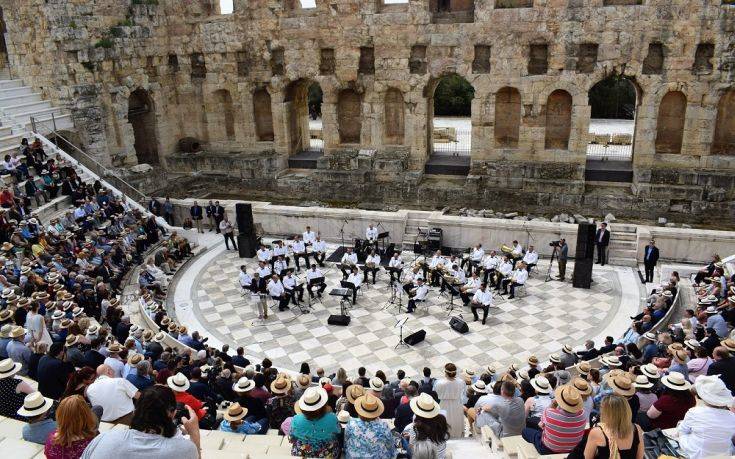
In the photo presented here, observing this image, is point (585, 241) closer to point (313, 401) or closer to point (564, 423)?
point (564, 423)

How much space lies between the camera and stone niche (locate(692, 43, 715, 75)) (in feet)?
72.4

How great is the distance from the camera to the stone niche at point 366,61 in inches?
1033

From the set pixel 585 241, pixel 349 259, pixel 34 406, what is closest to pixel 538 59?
pixel 585 241

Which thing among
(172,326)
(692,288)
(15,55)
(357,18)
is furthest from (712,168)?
(15,55)

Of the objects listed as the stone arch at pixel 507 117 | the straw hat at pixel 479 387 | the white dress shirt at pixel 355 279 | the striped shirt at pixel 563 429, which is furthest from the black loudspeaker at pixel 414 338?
the stone arch at pixel 507 117

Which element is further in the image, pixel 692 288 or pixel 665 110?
pixel 665 110

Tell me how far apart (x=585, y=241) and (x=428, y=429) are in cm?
1270

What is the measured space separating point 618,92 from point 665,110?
19479 mm

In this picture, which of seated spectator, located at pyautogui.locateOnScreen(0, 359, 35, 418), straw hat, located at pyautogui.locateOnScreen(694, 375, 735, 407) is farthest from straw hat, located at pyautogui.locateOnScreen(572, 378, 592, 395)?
seated spectator, located at pyautogui.locateOnScreen(0, 359, 35, 418)

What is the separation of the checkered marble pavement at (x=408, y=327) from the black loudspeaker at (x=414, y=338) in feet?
0.45

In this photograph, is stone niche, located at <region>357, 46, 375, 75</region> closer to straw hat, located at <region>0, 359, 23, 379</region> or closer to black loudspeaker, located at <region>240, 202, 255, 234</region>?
black loudspeaker, located at <region>240, 202, 255, 234</region>

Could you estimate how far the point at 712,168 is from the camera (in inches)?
911

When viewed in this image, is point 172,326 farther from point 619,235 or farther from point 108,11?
point 108,11

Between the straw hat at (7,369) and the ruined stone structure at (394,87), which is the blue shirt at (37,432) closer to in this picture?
the straw hat at (7,369)
